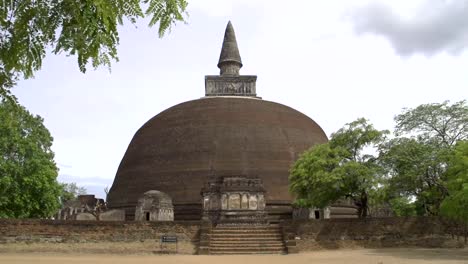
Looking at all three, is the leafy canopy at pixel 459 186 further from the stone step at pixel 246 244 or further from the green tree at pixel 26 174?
the green tree at pixel 26 174

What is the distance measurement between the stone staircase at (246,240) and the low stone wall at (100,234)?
1138 mm

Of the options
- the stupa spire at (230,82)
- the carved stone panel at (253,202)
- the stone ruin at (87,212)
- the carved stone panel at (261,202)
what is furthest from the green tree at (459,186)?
the stupa spire at (230,82)

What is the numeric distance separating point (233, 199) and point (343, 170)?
7911 millimetres

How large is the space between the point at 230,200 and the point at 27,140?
12475 millimetres

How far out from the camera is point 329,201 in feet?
80.1

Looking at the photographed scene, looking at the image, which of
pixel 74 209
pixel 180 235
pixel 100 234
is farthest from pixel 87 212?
pixel 180 235

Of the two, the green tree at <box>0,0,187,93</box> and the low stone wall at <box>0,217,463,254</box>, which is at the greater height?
the green tree at <box>0,0,187,93</box>

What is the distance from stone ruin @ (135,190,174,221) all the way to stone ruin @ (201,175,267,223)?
10.3ft

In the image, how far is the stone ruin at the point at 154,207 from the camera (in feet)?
98.4

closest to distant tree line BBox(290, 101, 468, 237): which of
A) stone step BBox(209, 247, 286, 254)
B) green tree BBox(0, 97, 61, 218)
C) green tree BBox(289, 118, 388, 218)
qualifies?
green tree BBox(289, 118, 388, 218)

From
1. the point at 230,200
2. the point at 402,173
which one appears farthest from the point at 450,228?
the point at 230,200

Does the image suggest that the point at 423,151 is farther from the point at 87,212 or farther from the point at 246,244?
the point at 87,212

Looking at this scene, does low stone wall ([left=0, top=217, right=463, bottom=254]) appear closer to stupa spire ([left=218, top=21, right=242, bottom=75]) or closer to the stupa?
the stupa

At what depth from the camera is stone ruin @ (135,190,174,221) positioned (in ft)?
98.4
